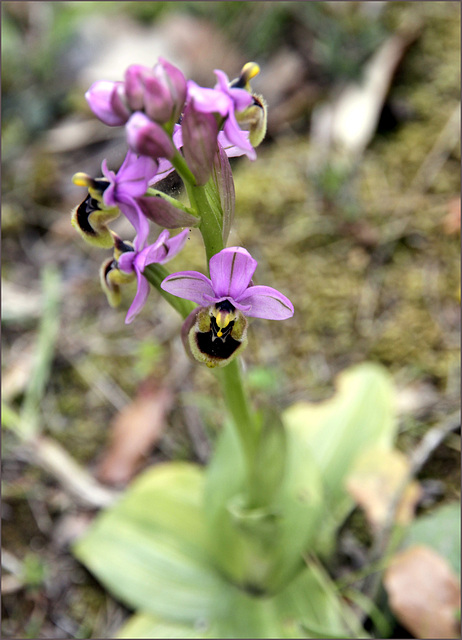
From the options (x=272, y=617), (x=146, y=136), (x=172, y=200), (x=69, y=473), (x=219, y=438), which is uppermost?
A: (x=146, y=136)

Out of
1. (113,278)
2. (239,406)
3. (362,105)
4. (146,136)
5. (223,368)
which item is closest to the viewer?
(146,136)

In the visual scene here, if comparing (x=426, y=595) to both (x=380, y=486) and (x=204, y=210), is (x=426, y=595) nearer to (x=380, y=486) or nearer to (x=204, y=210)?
(x=380, y=486)

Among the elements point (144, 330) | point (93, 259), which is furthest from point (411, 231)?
point (93, 259)

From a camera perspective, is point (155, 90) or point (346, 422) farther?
point (346, 422)

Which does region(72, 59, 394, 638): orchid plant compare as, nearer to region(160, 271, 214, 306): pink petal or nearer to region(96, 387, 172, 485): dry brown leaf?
region(160, 271, 214, 306): pink petal

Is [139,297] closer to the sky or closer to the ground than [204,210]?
closer to the ground

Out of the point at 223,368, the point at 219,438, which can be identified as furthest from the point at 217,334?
the point at 219,438

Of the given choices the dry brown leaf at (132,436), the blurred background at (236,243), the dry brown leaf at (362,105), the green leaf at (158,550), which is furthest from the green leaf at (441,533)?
the dry brown leaf at (362,105)
